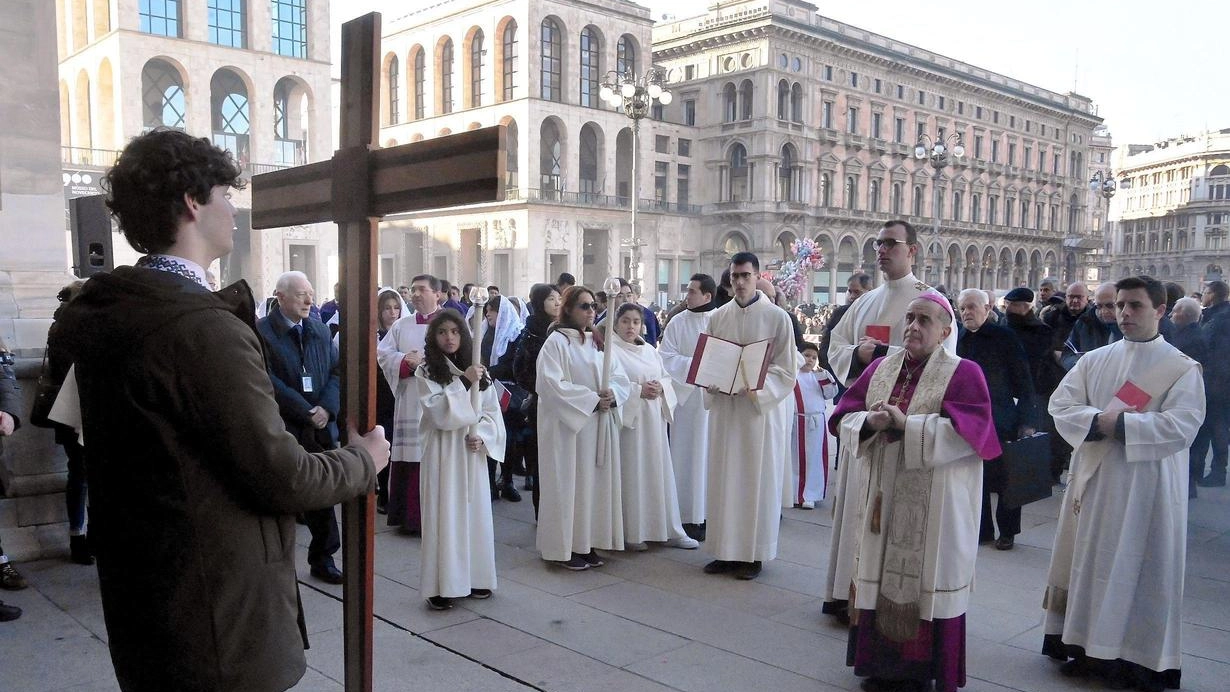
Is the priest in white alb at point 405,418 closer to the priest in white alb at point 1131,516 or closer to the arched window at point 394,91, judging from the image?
the priest in white alb at point 1131,516

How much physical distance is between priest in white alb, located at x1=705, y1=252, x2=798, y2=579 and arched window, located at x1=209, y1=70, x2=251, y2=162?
3370cm

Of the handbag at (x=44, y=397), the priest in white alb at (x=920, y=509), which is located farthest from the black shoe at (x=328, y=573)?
the priest in white alb at (x=920, y=509)

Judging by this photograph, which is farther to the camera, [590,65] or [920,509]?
[590,65]

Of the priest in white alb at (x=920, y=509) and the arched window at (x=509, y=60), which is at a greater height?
the arched window at (x=509, y=60)

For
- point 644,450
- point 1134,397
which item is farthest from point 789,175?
Answer: point 1134,397

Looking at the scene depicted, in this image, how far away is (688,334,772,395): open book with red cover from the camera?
19.1ft

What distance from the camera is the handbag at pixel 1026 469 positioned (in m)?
5.05

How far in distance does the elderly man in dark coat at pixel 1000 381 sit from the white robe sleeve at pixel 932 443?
3.07 metres

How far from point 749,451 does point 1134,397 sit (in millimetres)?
2364

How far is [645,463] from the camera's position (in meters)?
6.64

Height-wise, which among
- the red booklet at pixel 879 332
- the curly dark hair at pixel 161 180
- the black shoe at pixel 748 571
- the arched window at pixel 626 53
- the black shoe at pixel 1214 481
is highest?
the arched window at pixel 626 53

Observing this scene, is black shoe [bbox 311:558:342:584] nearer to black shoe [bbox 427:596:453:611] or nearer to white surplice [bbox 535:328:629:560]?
black shoe [bbox 427:596:453:611]

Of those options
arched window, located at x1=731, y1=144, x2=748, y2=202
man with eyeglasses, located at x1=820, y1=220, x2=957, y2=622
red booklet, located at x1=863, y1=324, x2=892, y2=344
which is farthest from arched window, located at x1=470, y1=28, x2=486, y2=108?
red booklet, located at x1=863, y1=324, x2=892, y2=344

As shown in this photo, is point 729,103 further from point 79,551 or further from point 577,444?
point 79,551
